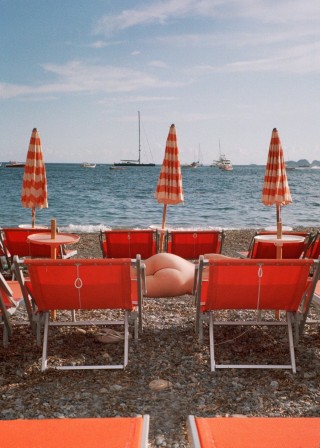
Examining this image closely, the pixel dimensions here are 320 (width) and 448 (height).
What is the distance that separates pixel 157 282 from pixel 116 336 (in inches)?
38.6

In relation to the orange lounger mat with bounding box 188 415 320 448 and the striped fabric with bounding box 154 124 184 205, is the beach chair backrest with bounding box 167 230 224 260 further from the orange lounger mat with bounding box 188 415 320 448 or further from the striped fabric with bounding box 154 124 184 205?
the orange lounger mat with bounding box 188 415 320 448

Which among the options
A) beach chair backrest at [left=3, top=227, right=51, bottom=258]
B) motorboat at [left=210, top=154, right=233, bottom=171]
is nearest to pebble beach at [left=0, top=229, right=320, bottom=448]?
beach chair backrest at [left=3, top=227, right=51, bottom=258]

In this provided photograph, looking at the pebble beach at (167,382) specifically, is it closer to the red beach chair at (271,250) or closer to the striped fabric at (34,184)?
the red beach chair at (271,250)

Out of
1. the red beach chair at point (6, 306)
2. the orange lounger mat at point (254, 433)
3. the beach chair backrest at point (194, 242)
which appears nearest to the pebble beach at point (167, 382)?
the red beach chair at point (6, 306)

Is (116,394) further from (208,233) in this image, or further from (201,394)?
(208,233)

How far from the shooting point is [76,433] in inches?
72.3

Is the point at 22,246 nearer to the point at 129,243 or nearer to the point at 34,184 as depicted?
the point at 34,184

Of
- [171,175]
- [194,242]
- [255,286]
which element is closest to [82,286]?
[255,286]

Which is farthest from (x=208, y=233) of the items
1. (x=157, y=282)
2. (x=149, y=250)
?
(x=157, y=282)

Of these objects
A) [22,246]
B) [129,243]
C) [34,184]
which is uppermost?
[34,184]

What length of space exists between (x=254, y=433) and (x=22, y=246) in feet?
19.9

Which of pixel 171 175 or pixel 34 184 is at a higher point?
pixel 171 175

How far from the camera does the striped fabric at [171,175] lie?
8320 millimetres

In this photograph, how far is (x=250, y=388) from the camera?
151 inches
